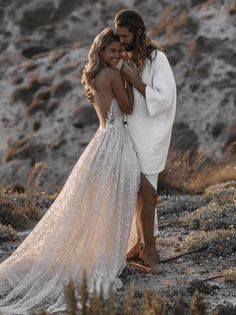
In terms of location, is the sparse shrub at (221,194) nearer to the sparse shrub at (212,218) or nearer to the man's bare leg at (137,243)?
the sparse shrub at (212,218)

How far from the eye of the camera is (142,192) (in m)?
7.71

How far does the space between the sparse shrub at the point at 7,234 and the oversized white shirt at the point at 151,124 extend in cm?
262

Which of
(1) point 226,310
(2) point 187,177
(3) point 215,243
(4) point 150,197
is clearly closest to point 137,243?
(4) point 150,197

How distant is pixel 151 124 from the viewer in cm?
762

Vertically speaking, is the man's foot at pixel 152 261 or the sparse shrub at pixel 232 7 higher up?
the sparse shrub at pixel 232 7

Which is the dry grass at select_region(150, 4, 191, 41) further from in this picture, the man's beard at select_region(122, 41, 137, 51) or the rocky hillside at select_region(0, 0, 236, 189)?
the man's beard at select_region(122, 41, 137, 51)

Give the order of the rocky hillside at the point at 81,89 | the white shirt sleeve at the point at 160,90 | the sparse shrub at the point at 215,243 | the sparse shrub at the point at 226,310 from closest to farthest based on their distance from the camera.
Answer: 1. the sparse shrub at the point at 226,310
2. the white shirt sleeve at the point at 160,90
3. the sparse shrub at the point at 215,243
4. the rocky hillside at the point at 81,89

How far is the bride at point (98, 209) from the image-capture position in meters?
7.50

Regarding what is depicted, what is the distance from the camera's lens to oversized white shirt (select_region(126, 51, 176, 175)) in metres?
7.54

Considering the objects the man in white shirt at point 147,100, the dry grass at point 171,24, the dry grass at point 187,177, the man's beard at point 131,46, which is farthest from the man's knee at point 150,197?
the dry grass at point 171,24

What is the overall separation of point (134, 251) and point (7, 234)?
203 centimetres

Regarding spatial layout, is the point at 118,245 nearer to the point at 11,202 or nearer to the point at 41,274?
the point at 41,274

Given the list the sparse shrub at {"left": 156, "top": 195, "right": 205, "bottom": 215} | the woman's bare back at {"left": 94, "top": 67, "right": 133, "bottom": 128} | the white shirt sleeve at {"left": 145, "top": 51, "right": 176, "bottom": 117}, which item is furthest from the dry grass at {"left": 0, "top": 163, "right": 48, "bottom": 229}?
the white shirt sleeve at {"left": 145, "top": 51, "right": 176, "bottom": 117}

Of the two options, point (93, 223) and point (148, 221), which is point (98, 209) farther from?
point (148, 221)
